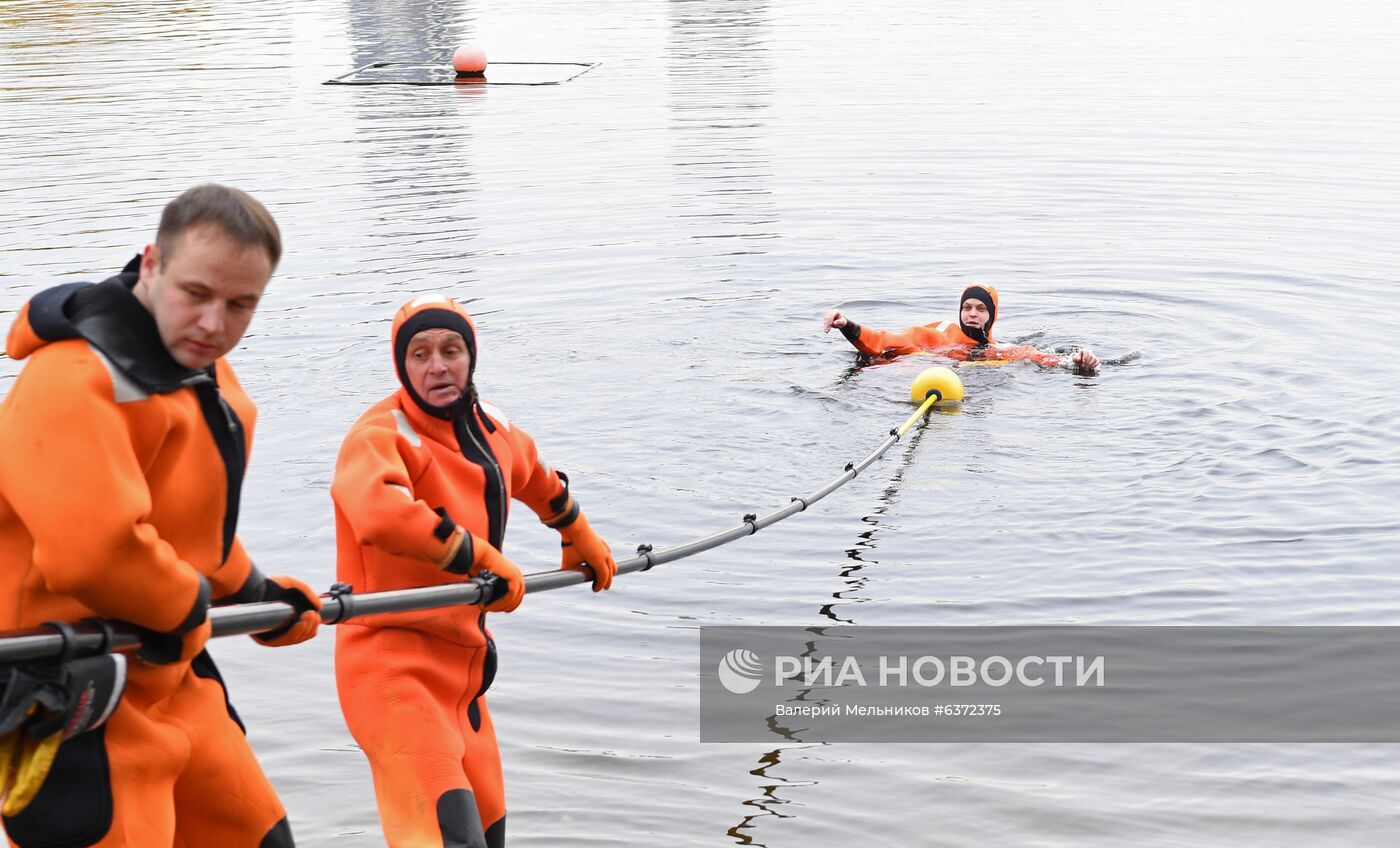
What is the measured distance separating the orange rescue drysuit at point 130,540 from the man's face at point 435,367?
0.84 m

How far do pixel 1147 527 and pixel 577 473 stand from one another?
3.23 meters

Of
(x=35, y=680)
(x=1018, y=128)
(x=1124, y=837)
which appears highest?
(x=1018, y=128)

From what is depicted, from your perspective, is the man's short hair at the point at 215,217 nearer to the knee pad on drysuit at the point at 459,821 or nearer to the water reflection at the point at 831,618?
the knee pad on drysuit at the point at 459,821

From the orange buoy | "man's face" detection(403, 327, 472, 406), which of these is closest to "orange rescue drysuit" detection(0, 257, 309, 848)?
"man's face" detection(403, 327, 472, 406)

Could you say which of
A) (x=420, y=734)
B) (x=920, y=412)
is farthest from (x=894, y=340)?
(x=420, y=734)

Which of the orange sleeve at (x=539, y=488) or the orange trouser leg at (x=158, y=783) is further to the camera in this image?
the orange sleeve at (x=539, y=488)

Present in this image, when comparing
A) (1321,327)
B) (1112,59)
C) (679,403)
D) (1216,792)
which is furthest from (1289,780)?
(1112,59)

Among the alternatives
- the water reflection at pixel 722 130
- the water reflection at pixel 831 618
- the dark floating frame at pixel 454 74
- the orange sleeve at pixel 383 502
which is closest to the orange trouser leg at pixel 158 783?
the orange sleeve at pixel 383 502

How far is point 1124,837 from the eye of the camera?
5.35 metres

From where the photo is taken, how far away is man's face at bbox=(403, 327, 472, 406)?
14.5 ft

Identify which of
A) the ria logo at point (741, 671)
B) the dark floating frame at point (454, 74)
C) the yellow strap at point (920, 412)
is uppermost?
the dark floating frame at point (454, 74)

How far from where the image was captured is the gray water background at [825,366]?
19.3 ft

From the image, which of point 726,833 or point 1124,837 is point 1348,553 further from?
point 726,833

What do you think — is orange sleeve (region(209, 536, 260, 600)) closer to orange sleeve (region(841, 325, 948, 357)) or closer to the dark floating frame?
orange sleeve (region(841, 325, 948, 357))
